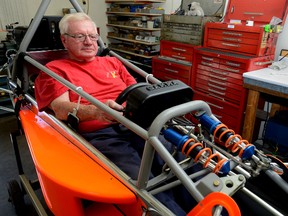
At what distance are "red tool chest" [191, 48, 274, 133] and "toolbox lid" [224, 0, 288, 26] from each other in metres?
0.34

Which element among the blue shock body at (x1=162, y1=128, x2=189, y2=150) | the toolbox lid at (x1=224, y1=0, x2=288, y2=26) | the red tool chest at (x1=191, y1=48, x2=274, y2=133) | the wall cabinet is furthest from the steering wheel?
the wall cabinet

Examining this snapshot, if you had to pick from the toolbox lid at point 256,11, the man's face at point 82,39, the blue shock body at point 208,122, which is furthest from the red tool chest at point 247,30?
the blue shock body at point 208,122

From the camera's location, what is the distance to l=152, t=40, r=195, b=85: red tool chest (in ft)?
7.98

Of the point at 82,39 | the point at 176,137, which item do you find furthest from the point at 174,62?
the point at 176,137

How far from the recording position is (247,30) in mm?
1927

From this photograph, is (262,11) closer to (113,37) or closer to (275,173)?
(275,173)

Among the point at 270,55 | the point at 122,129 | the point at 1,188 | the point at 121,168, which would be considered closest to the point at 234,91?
the point at 270,55

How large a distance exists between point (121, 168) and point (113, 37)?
3306 mm

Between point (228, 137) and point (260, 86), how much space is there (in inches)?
44.0

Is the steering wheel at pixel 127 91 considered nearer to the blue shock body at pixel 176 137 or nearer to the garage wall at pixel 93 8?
the blue shock body at pixel 176 137

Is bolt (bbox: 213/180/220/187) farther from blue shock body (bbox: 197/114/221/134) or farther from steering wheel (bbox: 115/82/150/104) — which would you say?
steering wheel (bbox: 115/82/150/104)

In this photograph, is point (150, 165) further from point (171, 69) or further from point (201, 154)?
point (171, 69)

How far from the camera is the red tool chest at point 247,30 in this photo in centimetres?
192

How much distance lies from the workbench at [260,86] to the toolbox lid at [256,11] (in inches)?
18.2
